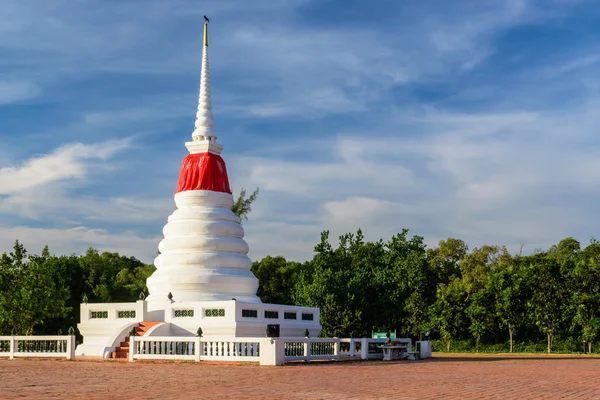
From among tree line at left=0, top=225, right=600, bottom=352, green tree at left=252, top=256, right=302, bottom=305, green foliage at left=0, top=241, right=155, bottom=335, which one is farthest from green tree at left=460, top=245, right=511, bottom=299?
green foliage at left=0, top=241, right=155, bottom=335

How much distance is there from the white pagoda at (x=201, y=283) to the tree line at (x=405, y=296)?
9035mm

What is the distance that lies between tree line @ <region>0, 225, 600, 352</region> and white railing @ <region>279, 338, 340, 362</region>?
51.1 feet

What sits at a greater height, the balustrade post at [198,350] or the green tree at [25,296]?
the green tree at [25,296]

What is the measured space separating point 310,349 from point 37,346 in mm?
14215

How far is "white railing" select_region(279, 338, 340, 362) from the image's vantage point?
32.0 meters

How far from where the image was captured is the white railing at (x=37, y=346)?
3525cm

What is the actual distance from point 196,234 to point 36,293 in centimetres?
1258

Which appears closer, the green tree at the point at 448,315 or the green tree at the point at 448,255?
the green tree at the point at 448,315

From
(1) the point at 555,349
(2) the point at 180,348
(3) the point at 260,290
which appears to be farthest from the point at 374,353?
(3) the point at 260,290

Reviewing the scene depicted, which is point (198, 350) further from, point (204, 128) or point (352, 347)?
point (204, 128)

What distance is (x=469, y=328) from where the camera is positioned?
59281mm

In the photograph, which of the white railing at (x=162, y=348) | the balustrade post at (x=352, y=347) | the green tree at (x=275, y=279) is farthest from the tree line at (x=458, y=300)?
the white railing at (x=162, y=348)

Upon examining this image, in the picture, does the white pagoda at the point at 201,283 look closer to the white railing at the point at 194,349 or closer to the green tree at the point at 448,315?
the white railing at the point at 194,349

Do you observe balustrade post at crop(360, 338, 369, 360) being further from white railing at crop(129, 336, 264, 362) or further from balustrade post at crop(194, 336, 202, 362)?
balustrade post at crop(194, 336, 202, 362)
